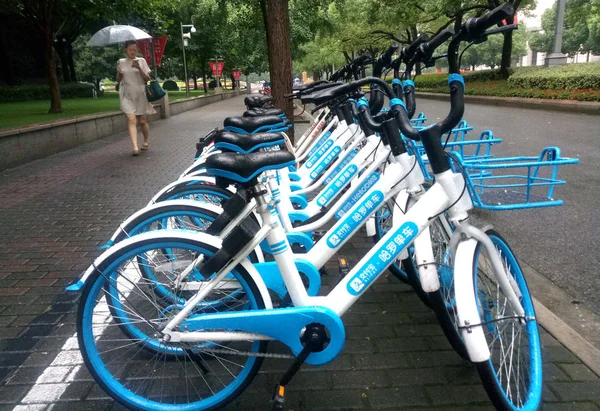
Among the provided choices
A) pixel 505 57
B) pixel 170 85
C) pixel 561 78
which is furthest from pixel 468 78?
pixel 170 85

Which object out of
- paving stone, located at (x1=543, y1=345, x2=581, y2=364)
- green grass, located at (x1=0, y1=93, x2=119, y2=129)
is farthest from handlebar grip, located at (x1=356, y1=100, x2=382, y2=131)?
green grass, located at (x1=0, y1=93, x2=119, y2=129)

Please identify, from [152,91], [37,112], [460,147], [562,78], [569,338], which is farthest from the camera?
[562,78]

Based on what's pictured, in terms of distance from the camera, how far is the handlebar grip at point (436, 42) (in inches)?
91.0

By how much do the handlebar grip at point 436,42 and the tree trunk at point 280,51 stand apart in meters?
4.62

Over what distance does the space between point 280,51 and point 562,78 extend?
13.2 meters

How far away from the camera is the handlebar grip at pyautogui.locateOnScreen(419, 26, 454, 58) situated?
2.31 m

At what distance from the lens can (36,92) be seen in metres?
23.7

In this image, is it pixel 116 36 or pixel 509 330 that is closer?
pixel 509 330

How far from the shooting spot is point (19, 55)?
27.3 m

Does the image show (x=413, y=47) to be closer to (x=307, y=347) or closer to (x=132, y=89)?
(x=307, y=347)

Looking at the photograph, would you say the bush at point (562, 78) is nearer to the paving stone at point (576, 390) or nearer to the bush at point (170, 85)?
the paving stone at point (576, 390)

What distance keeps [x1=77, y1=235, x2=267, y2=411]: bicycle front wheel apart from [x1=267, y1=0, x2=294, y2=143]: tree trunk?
5.06 m

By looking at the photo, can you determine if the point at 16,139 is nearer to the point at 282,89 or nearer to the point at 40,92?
the point at 282,89

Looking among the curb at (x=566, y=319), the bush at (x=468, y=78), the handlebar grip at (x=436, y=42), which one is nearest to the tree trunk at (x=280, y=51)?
the handlebar grip at (x=436, y=42)
